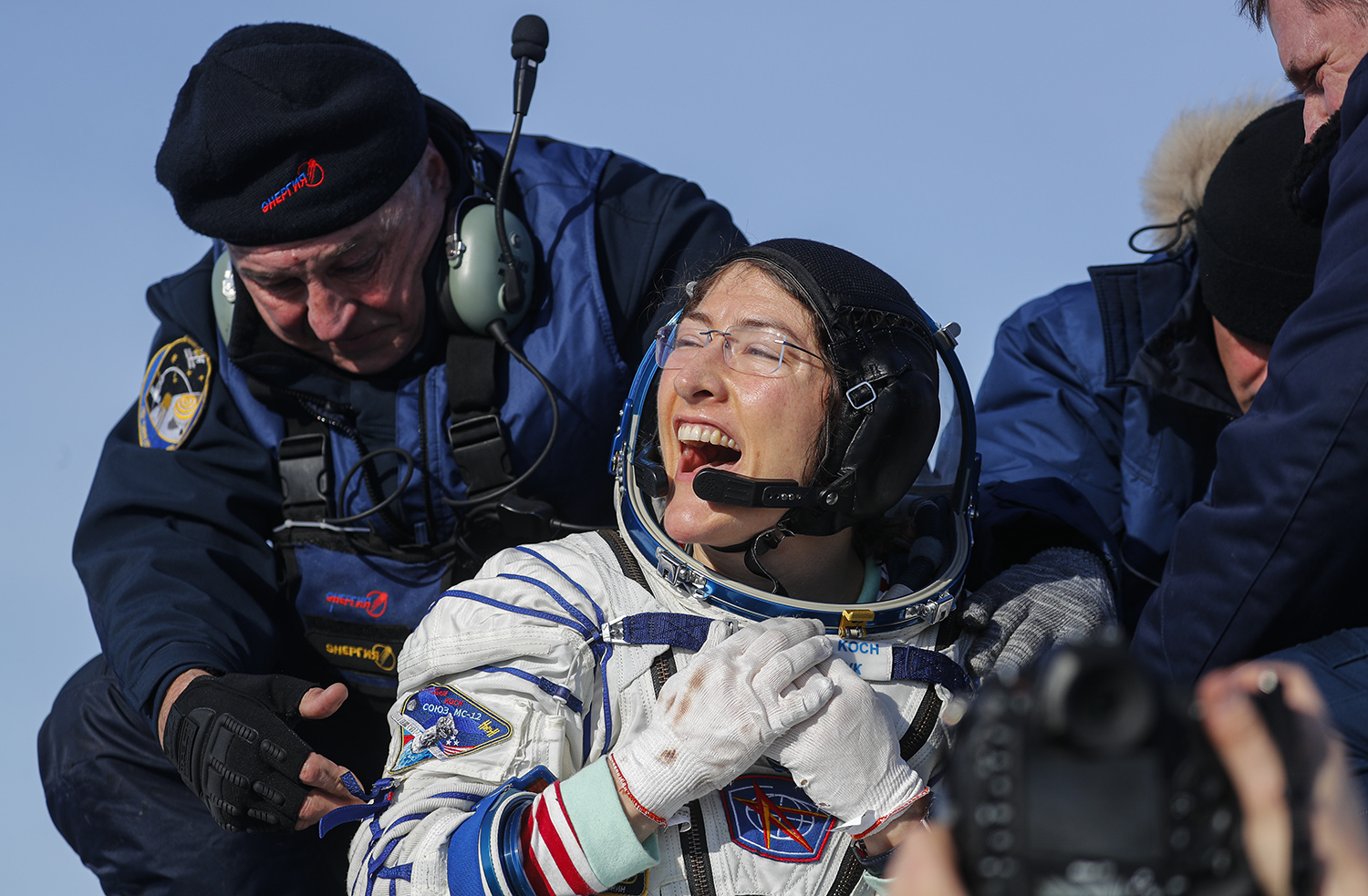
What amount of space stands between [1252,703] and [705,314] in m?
1.40

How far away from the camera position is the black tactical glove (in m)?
2.31

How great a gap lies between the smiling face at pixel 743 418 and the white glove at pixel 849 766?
357mm

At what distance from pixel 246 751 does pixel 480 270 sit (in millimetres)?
1200

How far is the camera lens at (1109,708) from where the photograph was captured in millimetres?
755

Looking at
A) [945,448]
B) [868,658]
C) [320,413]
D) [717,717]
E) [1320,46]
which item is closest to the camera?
[717,717]

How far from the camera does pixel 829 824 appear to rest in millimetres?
1859

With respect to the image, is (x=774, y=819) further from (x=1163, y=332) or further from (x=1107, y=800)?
(x=1163, y=332)

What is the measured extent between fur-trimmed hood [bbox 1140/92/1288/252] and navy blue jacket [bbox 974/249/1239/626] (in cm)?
15

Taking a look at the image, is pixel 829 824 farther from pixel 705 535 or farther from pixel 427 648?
pixel 427 648

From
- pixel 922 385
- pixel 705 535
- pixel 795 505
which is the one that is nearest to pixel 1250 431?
pixel 922 385

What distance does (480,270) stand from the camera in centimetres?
291

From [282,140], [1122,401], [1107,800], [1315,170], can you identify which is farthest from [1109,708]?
[1122,401]

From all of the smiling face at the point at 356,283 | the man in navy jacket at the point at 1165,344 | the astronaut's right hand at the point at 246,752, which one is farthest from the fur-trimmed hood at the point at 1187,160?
the astronaut's right hand at the point at 246,752

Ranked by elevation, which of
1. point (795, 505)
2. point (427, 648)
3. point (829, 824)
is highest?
point (795, 505)
